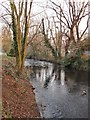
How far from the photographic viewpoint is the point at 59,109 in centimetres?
1209

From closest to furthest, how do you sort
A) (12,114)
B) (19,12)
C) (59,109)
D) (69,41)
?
(12,114) → (59,109) → (19,12) → (69,41)

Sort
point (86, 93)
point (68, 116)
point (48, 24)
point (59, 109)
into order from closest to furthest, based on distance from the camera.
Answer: point (68, 116) → point (59, 109) → point (86, 93) → point (48, 24)

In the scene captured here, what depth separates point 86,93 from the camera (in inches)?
634

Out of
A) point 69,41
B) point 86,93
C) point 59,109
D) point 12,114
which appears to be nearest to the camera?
point 12,114

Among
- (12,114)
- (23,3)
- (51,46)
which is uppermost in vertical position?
(23,3)

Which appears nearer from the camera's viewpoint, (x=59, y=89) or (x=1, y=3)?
(x=59, y=89)

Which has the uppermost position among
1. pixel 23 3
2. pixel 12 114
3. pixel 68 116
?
pixel 23 3

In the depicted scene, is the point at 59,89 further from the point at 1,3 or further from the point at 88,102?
the point at 1,3

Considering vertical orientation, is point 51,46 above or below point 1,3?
below

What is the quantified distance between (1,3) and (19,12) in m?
1.81

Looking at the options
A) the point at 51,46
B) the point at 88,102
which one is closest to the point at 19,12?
the point at 88,102

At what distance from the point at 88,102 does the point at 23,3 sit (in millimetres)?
10222

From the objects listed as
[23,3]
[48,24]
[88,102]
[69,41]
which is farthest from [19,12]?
[48,24]

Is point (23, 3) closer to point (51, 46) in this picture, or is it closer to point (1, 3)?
point (1, 3)
